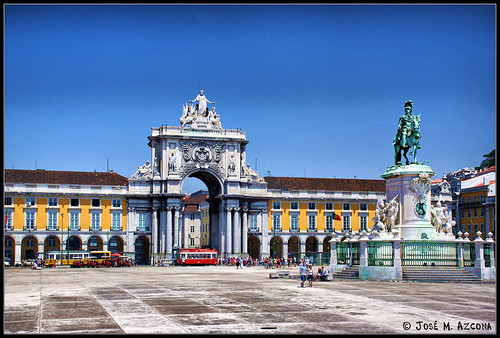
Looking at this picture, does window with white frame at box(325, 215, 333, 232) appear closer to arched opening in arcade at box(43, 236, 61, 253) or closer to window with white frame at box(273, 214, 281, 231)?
window with white frame at box(273, 214, 281, 231)

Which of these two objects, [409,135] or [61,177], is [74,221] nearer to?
[61,177]

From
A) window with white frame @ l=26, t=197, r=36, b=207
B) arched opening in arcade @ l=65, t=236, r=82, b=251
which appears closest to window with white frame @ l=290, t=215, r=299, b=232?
arched opening in arcade @ l=65, t=236, r=82, b=251

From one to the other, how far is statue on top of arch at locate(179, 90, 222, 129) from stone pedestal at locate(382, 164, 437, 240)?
2213 inches

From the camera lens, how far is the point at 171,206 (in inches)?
3467

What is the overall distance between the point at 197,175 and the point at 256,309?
7111 cm

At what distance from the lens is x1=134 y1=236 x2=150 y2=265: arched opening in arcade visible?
9425 cm

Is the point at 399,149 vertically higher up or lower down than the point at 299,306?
higher up

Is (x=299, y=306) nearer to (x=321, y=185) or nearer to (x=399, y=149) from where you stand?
(x=399, y=149)

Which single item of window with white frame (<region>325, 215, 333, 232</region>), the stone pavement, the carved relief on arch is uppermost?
the carved relief on arch

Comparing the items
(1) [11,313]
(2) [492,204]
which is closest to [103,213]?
(2) [492,204]

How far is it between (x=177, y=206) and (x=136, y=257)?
37.6 ft

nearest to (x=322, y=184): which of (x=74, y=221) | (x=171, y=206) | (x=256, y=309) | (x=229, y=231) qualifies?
(x=229, y=231)

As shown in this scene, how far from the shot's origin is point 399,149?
39.2m

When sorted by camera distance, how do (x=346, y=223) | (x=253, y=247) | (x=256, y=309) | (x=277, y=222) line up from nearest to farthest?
(x=256, y=309) < (x=277, y=222) < (x=346, y=223) < (x=253, y=247)
